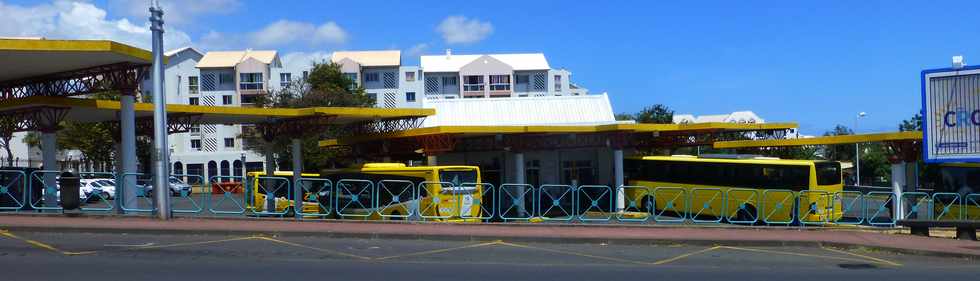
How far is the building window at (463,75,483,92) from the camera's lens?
89.8 m

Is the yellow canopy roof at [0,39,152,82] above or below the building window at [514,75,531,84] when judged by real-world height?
below

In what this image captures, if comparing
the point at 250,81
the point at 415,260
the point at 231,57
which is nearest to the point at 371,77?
the point at 250,81

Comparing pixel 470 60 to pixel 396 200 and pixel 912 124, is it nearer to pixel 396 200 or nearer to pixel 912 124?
pixel 912 124

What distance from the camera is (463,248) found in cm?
1562

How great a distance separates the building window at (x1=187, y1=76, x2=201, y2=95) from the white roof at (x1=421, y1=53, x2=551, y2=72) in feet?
78.2

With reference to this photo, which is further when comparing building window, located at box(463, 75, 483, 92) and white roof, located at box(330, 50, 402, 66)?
building window, located at box(463, 75, 483, 92)

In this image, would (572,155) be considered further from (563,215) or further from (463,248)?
(463,248)

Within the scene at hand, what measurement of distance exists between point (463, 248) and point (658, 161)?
61.5 ft

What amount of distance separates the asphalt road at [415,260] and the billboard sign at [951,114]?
498cm

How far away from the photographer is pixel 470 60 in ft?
307

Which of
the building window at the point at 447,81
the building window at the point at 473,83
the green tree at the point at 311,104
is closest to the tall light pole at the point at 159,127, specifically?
the green tree at the point at 311,104

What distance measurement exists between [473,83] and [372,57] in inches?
482

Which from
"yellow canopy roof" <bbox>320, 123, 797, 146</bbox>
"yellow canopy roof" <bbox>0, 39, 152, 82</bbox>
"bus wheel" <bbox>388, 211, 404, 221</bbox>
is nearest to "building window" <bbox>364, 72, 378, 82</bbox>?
"yellow canopy roof" <bbox>320, 123, 797, 146</bbox>

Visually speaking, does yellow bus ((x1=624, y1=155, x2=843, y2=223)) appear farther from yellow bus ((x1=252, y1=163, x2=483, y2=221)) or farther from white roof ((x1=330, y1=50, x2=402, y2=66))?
white roof ((x1=330, y1=50, x2=402, y2=66))
